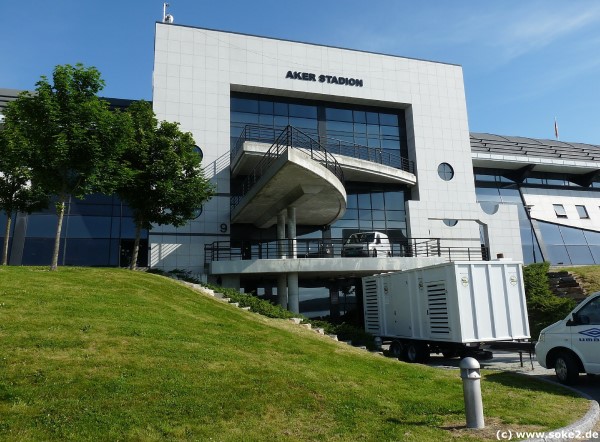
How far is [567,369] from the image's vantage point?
10.0 m

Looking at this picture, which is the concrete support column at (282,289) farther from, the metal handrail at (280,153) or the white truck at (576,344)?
the white truck at (576,344)

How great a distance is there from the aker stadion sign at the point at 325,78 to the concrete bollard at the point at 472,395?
2503 cm

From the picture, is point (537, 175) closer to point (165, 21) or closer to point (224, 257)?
point (224, 257)

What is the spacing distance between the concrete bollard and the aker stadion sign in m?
25.0

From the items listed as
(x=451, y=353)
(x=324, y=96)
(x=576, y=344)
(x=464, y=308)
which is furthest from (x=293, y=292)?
(x=576, y=344)

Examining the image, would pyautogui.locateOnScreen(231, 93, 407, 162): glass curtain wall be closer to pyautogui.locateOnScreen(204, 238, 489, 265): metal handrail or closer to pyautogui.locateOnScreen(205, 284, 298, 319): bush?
pyautogui.locateOnScreen(204, 238, 489, 265): metal handrail

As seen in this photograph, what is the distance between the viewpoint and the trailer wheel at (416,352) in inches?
580

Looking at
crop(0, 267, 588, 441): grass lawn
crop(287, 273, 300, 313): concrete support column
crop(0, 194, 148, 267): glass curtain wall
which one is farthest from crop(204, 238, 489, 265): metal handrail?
crop(0, 267, 588, 441): grass lawn

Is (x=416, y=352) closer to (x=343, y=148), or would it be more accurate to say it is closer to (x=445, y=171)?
(x=343, y=148)

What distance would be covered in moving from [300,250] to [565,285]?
46.0ft

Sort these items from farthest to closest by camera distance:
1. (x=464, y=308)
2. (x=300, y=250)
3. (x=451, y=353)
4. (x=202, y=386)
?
(x=300, y=250) → (x=451, y=353) → (x=464, y=308) → (x=202, y=386)

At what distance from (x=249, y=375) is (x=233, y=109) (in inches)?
885

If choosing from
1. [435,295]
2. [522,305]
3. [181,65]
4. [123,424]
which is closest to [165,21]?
[181,65]

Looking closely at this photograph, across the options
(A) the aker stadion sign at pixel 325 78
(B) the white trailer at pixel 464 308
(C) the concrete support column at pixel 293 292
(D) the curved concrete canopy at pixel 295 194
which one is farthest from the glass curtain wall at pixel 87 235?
(B) the white trailer at pixel 464 308
